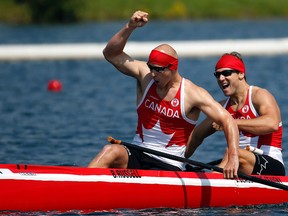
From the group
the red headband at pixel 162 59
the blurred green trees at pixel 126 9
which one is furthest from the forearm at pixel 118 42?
the blurred green trees at pixel 126 9

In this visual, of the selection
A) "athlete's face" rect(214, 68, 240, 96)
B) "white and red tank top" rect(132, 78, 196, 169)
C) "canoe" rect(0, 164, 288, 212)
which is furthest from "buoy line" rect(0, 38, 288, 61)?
"canoe" rect(0, 164, 288, 212)

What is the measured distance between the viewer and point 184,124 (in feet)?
36.0

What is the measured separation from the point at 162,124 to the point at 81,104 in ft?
42.9

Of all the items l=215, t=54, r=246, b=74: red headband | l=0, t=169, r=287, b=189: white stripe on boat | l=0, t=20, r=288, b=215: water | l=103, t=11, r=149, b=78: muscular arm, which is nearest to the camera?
l=0, t=169, r=287, b=189: white stripe on boat

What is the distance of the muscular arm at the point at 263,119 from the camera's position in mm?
10969

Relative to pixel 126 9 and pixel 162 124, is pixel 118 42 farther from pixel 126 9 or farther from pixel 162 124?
pixel 126 9

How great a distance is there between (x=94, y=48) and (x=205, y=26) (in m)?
25.9

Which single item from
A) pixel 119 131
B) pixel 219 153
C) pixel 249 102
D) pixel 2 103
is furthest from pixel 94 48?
pixel 249 102

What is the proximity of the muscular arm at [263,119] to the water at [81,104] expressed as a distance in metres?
0.99

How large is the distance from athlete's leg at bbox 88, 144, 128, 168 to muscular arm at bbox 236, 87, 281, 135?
151 cm

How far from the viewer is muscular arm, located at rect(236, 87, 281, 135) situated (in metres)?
11.0

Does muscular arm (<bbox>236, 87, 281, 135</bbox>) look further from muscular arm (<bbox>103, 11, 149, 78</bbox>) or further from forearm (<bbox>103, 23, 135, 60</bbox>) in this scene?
forearm (<bbox>103, 23, 135, 60</bbox>)

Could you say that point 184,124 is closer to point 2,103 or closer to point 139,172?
point 139,172

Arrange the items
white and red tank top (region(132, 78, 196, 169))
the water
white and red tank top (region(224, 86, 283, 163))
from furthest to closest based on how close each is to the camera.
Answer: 1. the water
2. white and red tank top (region(224, 86, 283, 163))
3. white and red tank top (region(132, 78, 196, 169))
